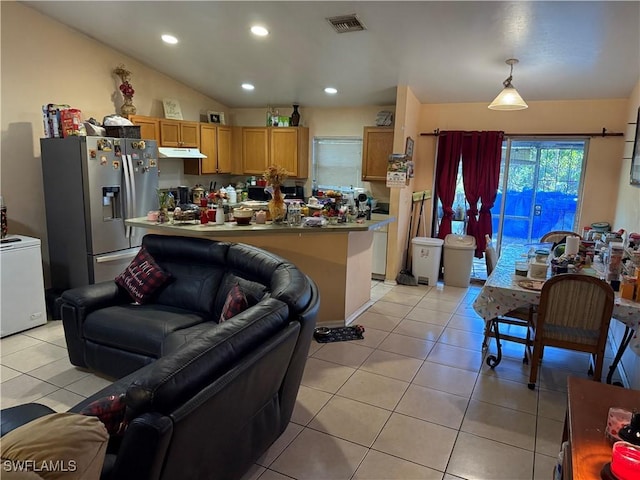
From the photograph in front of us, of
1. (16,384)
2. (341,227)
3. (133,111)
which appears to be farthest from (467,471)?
(133,111)

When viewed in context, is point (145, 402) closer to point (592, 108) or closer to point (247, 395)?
point (247, 395)

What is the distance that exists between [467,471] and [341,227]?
2.24 metres

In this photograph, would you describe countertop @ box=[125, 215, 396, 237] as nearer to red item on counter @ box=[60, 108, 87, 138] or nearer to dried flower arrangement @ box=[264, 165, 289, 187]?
dried flower arrangement @ box=[264, 165, 289, 187]

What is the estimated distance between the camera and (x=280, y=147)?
6.54 m

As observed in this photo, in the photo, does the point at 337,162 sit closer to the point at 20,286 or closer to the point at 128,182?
the point at 128,182

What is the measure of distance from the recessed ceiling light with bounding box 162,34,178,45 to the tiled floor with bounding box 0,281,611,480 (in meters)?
3.20

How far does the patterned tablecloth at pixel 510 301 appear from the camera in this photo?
2715mm

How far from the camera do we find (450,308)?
192 inches

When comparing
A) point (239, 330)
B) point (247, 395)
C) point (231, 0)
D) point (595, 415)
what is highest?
point (231, 0)

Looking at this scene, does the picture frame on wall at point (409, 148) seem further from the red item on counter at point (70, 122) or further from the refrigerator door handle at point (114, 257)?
the red item on counter at point (70, 122)

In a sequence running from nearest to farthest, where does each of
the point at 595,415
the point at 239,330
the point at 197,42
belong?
the point at 595,415 → the point at 239,330 → the point at 197,42

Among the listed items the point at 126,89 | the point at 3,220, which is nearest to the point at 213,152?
the point at 126,89

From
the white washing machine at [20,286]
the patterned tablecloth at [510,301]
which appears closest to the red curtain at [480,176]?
the patterned tablecloth at [510,301]

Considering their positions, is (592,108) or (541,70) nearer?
(541,70)
